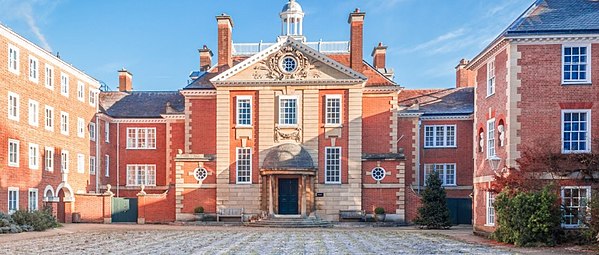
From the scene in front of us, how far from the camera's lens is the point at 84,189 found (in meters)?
39.1

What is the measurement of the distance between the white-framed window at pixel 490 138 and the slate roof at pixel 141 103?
23408 mm

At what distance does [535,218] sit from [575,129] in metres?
4.11

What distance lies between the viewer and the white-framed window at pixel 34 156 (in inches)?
1256

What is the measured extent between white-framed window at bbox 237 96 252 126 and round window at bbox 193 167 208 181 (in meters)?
3.61

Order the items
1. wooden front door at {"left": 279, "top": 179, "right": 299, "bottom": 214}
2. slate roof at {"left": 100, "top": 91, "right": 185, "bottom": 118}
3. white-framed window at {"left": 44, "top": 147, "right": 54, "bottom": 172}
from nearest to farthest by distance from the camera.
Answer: white-framed window at {"left": 44, "top": 147, "right": 54, "bottom": 172} → wooden front door at {"left": 279, "top": 179, "right": 299, "bottom": 214} → slate roof at {"left": 100, "top": 91, "right": 185, "bottom": 118}

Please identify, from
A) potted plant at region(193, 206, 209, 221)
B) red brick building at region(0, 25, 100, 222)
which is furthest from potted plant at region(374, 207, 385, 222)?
red brick building at region(0, 25, 100, 222)

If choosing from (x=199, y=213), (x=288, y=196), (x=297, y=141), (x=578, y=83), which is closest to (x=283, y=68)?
(x=297, y=141)

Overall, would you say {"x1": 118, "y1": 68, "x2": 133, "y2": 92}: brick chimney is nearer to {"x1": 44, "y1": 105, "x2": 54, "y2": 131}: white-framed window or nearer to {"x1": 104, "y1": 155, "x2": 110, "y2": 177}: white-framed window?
{"x1": 104, "y1": 155, "x2": 110, "y2": 177}: white-framed window

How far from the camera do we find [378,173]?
3672cm

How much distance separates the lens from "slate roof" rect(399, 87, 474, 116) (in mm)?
41406

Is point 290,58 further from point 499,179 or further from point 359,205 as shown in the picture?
point 499,179

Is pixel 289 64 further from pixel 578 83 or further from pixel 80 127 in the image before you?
pixel 578 83

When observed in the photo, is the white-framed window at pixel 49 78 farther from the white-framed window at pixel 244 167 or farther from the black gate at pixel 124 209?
the white-framed window at pixel 244 167

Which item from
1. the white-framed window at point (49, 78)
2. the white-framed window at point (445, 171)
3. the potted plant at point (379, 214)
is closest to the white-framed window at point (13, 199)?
the white-framed window at point (49, 78)
